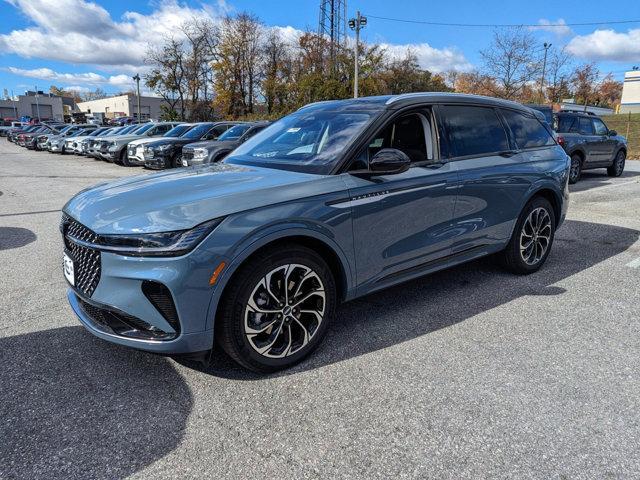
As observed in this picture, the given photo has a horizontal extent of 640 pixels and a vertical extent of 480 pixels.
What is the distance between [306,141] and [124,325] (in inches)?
77.5

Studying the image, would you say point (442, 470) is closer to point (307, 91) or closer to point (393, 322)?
point (393, 322)

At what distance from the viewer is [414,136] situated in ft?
13.0

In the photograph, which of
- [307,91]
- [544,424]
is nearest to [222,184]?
[544,424]

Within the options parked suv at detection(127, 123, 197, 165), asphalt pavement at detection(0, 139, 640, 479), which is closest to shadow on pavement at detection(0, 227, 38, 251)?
asphalt pavement at detection(0, 139, 640, 479)

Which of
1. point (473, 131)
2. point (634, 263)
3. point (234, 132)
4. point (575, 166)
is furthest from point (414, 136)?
point (234, 132)

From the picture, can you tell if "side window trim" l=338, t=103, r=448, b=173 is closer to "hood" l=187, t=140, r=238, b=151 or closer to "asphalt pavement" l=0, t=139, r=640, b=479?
"asphalt pavement" l=0, t=139, r=640, b=479

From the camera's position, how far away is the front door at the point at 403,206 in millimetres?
3348

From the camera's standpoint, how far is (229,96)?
5066 cm

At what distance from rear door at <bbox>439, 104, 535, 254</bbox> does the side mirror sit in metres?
0.93

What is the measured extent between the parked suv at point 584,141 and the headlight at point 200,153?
29.3ft

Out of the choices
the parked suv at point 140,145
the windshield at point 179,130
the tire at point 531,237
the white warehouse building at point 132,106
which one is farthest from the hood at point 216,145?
the white warehouse building at point 132,106

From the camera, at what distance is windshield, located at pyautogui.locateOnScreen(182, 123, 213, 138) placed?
16.3 metres

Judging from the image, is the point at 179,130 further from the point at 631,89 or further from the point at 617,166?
the point at 631,89

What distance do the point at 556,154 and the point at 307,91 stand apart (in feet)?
132
